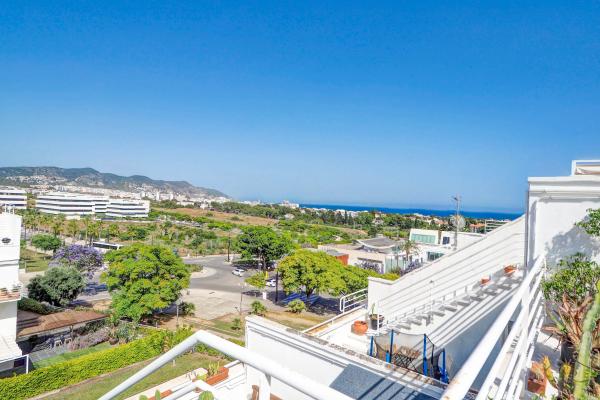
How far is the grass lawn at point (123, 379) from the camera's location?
13266mm

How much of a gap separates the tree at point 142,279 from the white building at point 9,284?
559 cm

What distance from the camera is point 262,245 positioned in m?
40.2

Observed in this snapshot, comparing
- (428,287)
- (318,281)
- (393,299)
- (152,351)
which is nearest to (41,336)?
(152,351)

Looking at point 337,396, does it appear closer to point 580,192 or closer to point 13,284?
point 580,192

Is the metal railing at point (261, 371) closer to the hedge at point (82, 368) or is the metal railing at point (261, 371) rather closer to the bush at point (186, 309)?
the hedge at point (82, 368)

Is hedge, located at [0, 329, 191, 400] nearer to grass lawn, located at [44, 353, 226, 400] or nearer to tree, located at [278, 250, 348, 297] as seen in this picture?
grass lawn, located at [44, 353, 226, 400]

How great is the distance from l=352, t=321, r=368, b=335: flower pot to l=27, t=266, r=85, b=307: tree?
23219mm

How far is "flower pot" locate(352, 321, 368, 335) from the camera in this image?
345 inches

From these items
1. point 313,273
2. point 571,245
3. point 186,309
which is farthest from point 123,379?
point 571,245

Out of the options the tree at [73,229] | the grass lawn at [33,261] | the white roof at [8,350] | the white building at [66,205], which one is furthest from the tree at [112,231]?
the white building at [66,205]

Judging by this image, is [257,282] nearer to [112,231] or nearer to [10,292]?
[10,292]

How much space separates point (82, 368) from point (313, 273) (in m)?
14.7

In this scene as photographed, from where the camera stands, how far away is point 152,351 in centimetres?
1750

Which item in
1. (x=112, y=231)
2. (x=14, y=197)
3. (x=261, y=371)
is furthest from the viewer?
(x=14, y=197)
